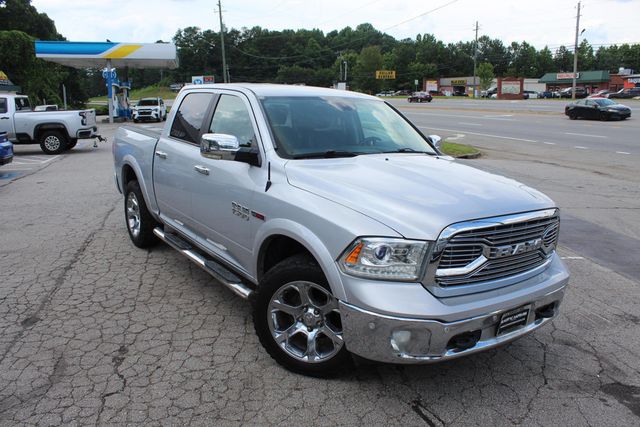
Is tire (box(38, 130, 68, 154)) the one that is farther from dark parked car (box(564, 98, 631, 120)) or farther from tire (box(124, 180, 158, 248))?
dark parked car (box(564, 98, 631, 120))

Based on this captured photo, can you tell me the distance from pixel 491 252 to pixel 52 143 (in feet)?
56.2

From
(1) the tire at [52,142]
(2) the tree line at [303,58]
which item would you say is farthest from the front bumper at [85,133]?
(2) the tree line at [303,58]

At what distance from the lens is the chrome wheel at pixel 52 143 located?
16.8m

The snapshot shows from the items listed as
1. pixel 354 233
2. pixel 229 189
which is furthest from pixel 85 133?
pixel 354 233

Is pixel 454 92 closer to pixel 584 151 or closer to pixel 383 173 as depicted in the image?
pixel 584 151

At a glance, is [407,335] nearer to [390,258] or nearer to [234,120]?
[390,258]

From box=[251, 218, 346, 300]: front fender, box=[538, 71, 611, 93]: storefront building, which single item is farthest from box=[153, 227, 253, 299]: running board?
box=[538, 71, 611, 93]: storefront building

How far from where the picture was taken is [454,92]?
121438 mm

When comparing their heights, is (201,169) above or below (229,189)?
above

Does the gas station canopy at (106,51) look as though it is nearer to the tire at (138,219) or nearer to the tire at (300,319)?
the tire at (138,219)

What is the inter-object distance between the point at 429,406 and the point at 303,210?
140cm

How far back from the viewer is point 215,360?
3.66 m

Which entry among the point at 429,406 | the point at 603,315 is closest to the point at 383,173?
the point at 429,406

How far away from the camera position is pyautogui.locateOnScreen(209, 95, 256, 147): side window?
162 inches
